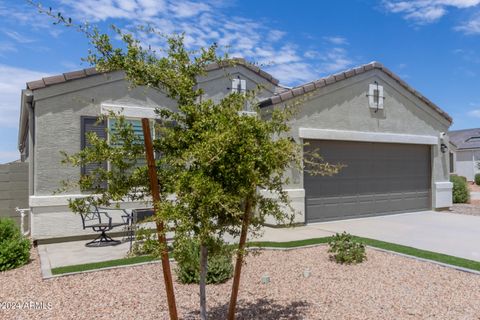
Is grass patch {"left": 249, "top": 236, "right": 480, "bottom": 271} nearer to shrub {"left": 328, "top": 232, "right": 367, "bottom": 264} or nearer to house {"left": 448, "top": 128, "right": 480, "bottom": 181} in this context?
shrub {"left": 328, "top": 232, "right": 367, "bottom": 264}

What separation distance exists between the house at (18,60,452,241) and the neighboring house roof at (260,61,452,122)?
0.03 meters

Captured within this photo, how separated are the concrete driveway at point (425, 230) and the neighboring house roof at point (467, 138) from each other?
31.0 m

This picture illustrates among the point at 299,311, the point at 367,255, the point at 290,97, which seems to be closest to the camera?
the point at 299,311

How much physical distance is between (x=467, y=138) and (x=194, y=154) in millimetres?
47469

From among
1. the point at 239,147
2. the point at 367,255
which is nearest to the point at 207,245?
the point at 239,147

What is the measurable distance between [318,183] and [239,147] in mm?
9381

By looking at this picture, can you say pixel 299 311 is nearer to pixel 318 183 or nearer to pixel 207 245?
pixel 207 245

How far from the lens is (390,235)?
1027 centimetres

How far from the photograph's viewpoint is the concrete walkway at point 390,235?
816cm

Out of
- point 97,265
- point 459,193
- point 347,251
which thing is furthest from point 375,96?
point 97,265

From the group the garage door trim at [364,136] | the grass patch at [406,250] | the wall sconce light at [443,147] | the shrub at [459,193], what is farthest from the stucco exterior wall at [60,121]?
the shrub at [459,193]

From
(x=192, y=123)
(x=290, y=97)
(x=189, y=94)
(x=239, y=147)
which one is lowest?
(x=239, y=147)

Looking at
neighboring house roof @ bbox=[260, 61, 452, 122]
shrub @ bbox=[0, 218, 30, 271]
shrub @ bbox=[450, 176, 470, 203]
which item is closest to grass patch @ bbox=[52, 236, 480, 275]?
shrub @ bbox=[0, 218, 30, 271]

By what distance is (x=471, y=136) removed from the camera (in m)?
42.8
